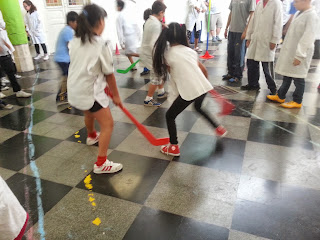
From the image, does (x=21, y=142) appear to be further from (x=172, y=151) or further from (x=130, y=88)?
(x=130, y=88)

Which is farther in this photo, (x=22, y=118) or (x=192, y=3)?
(x=192, y=3)

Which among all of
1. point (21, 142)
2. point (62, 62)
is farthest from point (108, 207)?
point (62, 62)

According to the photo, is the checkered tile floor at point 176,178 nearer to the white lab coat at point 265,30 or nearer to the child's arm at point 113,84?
the child's arm at point 113,84

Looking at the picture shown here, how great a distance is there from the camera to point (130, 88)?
506cm

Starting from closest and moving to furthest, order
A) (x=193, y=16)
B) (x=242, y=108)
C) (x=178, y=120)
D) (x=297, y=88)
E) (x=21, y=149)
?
(x=21, y=149) < (x=178, y=120) < (x=297, y=88) < (x=242, y=108) < (x=193, y=16)

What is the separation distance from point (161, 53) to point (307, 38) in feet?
7.25

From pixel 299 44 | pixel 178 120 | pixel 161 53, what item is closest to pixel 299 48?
pixel 299 44

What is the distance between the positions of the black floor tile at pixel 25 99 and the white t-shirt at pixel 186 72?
10.5ft

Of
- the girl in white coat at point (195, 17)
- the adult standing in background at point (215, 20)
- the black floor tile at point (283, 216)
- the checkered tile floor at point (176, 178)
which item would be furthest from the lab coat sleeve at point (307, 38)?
the adult standing in background at point (215, 20)

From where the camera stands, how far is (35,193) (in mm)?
2305

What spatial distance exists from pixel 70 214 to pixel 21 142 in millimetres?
1622

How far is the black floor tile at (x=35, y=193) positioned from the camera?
83.0 inches

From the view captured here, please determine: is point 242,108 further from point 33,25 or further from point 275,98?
point 33,25

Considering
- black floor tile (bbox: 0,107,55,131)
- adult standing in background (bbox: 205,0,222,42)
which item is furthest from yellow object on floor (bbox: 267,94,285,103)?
adult standing in background (bbox: 205,0,222,42)
